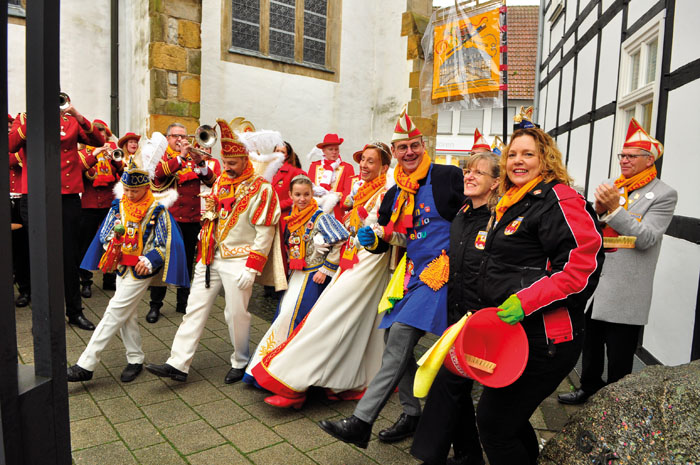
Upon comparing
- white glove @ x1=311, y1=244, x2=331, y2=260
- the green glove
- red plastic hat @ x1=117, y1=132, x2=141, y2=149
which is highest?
red plastic hat @ x1=117, y1=132, x2=141, y2=149

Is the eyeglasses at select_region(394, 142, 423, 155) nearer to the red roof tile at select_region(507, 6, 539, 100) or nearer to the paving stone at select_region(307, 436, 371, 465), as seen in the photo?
the paving stone at select_region(307, 436, 371, 465)

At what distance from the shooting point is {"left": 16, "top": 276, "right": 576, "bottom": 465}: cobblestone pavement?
318cm

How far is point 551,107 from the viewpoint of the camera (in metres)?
11.7

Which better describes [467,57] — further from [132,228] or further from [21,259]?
[21,259]

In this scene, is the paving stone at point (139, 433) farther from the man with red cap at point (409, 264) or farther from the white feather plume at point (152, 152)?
the white feather plume at point (152, 152)

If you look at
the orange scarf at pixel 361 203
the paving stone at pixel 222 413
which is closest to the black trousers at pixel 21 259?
the paving stone at pixel 222 413

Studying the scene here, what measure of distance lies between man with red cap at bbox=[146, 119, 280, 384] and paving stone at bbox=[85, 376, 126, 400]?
60 cm

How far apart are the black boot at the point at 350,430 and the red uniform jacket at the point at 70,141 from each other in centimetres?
413

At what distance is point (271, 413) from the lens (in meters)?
3.80

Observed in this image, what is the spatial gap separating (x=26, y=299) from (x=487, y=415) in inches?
232

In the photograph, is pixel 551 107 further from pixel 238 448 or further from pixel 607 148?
pixel 238 448

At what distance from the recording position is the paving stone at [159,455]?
308cm

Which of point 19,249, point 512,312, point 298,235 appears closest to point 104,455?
point 298,235

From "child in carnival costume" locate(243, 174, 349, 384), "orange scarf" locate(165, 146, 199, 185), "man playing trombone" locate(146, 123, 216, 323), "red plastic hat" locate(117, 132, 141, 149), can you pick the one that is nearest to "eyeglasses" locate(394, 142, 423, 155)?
"child in carnival costume" locate(243, 174, 349, 384)
